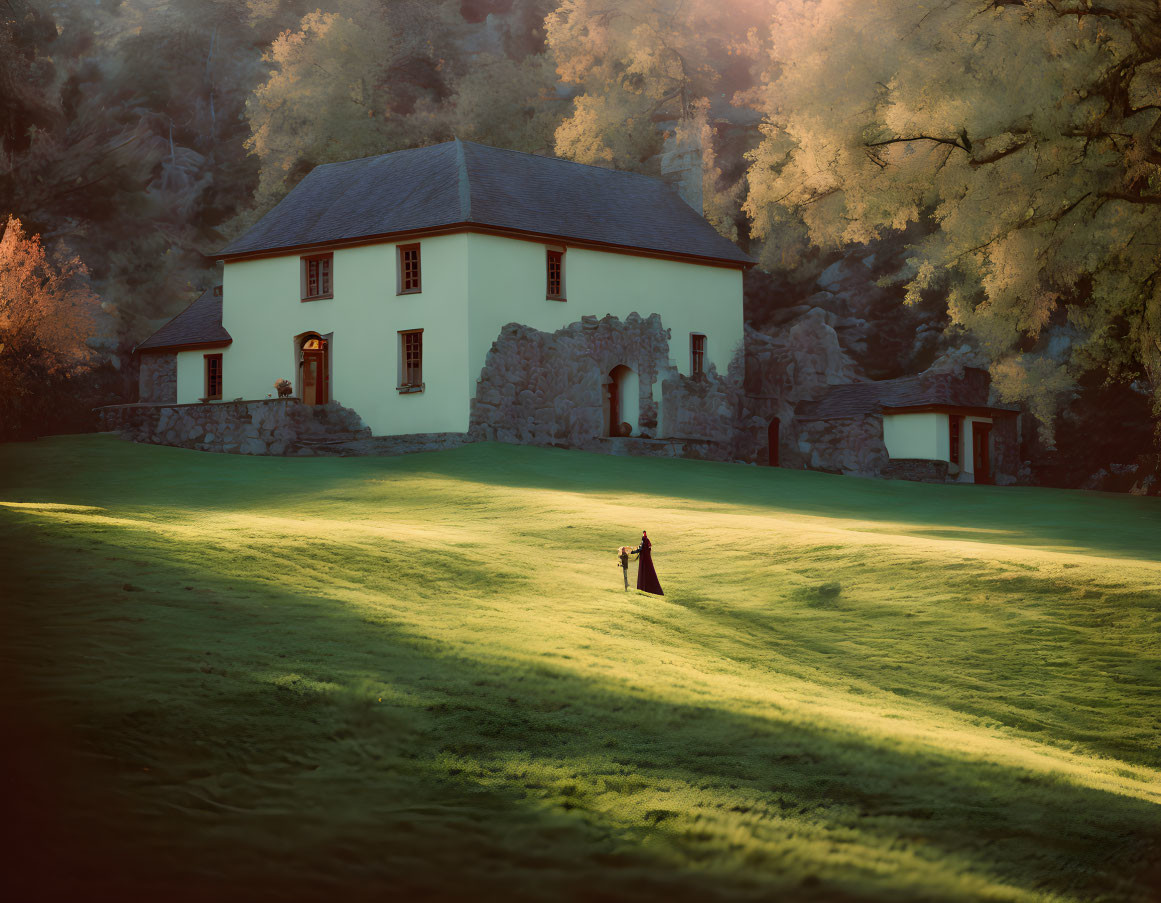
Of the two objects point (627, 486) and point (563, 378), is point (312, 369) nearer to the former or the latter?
point (563, 378)

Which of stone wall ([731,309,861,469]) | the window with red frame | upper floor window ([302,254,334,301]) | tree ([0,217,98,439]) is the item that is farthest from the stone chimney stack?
tree ([0,217,98,439])

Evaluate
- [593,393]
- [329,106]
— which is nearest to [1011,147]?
[593,393]

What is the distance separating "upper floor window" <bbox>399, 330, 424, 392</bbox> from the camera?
1560 inches

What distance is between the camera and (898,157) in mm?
28109

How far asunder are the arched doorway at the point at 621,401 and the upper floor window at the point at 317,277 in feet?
35.4

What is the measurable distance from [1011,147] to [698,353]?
70.1 feet

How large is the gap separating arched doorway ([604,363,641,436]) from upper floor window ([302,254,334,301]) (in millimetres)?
10779

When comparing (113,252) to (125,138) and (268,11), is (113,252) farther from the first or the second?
(268,11)

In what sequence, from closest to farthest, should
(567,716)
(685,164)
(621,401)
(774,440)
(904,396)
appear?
(567,716)
(621,401)
(904,396)
(774,440)
(685,164)

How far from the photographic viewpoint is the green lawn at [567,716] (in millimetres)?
6680

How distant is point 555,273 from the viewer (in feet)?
137

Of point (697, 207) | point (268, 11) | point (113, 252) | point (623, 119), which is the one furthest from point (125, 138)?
point (697, 207)

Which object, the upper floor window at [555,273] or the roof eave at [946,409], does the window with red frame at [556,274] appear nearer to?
the upper floor window at [555,273]

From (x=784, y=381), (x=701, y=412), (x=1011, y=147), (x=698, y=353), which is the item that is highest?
(x=1011, y=147)
